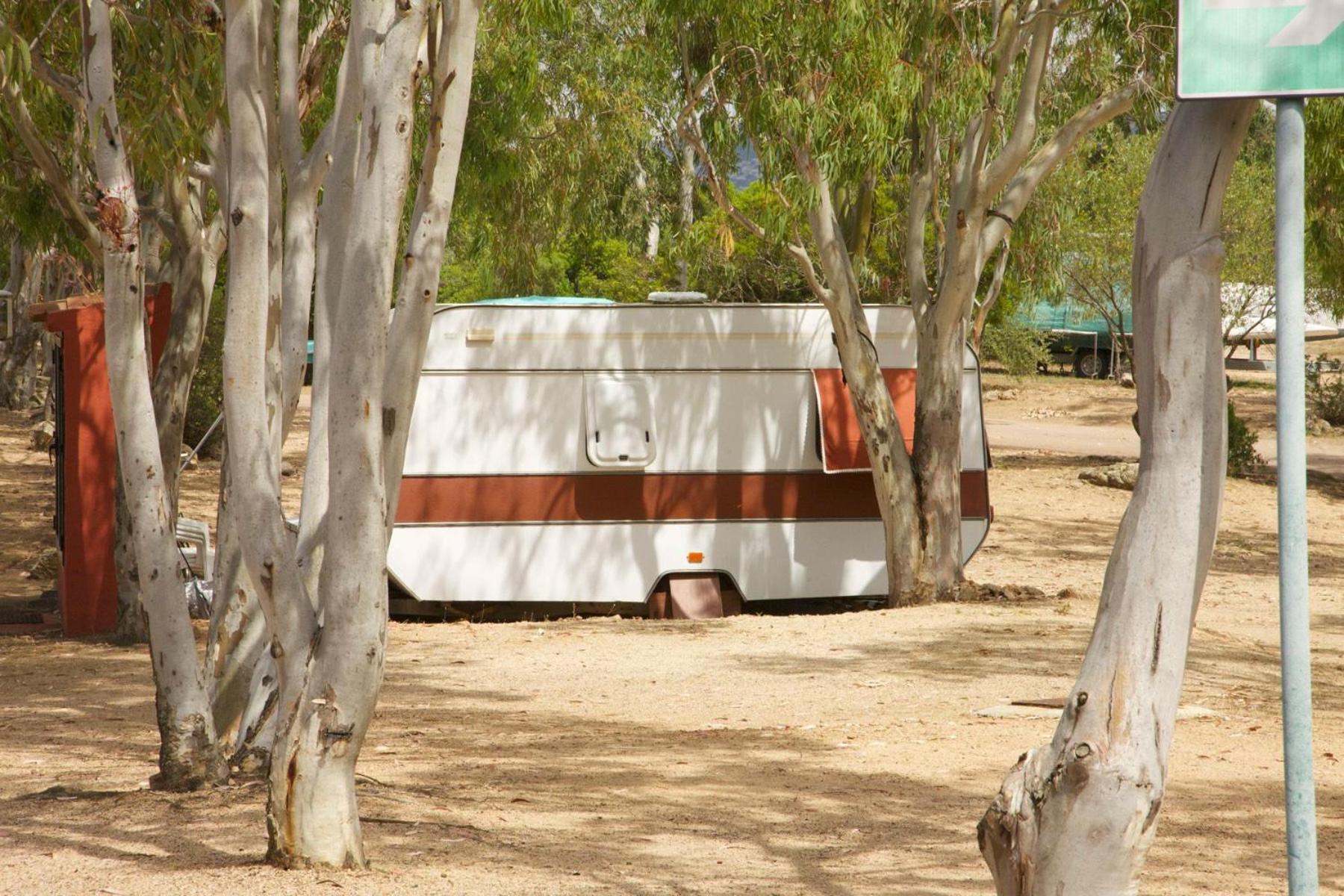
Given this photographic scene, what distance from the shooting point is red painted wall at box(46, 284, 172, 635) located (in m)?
10.7

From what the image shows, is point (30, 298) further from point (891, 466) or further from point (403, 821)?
point (403, 821)

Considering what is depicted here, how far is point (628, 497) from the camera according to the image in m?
11.8

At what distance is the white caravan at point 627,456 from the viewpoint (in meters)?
11.5

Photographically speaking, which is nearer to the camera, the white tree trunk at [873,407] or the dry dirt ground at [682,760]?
the dry dirt ground at [682,760]

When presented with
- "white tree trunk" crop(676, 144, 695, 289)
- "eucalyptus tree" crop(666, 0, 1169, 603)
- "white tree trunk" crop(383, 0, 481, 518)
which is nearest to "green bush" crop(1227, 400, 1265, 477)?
"white tree trunk" crop(676, 144, 695, 289)

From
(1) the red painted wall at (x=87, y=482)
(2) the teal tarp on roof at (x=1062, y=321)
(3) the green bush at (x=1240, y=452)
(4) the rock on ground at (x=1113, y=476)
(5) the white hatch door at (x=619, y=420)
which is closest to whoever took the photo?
(1) the red painted wall at (x=87, y=482)

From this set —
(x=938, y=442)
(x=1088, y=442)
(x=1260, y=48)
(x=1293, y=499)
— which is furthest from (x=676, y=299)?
(x=1088, y=442)

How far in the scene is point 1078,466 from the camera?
22.4 metres

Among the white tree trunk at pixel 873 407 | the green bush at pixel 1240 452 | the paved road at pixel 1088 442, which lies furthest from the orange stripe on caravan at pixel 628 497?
the paved road at pixel 1088 442

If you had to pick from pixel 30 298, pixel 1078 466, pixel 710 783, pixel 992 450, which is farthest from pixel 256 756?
pixel 30 298

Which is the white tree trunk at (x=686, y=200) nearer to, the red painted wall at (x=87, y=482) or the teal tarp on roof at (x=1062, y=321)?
the red painted wall at (x=87, y=482)

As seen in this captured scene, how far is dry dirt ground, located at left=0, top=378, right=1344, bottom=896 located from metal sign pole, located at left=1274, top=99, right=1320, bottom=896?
6.44 feet

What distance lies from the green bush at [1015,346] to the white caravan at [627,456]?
21.0m

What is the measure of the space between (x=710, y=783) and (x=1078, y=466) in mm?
17083
